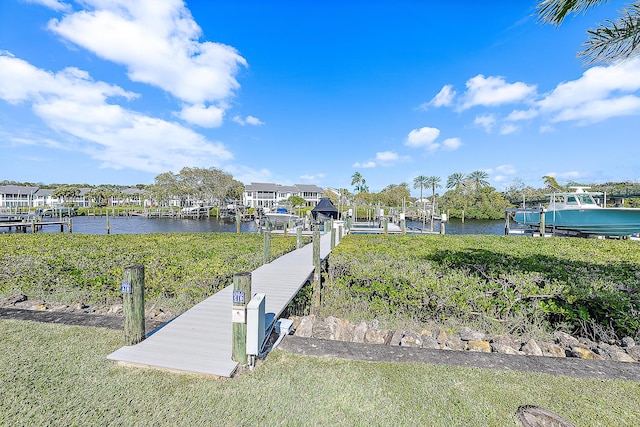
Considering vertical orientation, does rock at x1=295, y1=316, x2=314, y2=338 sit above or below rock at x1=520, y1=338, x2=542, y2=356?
above

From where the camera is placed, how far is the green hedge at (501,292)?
5.51 meters

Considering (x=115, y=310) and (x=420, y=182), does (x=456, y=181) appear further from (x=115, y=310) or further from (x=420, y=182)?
(x=115, y=310)

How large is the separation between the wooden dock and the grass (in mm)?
148

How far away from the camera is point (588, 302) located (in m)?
5.62

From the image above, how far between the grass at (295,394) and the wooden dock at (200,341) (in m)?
0.15

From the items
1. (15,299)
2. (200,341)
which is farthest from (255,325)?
(15,299)

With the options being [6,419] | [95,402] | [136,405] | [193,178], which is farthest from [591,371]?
[193,178]

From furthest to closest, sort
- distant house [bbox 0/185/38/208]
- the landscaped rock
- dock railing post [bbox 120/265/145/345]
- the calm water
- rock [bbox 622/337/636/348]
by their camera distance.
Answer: distant house [bbox 0/185/38/208] < the calm water < rock [bbox 622/337/636/348] < the landscaped rock < dock railing post [bbox 120/265/145/345]

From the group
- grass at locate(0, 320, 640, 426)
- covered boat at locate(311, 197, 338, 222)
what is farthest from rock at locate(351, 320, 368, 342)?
covered boat at locate(311, 197, 338, 222)

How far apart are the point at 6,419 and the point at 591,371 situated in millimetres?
6225

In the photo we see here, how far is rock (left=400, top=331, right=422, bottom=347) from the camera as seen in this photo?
468 cm

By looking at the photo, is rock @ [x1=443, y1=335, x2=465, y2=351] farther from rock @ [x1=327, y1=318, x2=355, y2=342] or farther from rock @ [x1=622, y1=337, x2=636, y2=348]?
rock @ [x1=622, y1=337, x2=636, y2=348]

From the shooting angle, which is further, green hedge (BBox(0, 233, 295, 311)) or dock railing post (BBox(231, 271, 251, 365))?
green hedge (BBox(0, 233, 295, 311))

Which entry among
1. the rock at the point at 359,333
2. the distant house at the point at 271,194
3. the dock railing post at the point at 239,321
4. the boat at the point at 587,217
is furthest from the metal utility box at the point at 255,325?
the distant house at the point at 271,194
